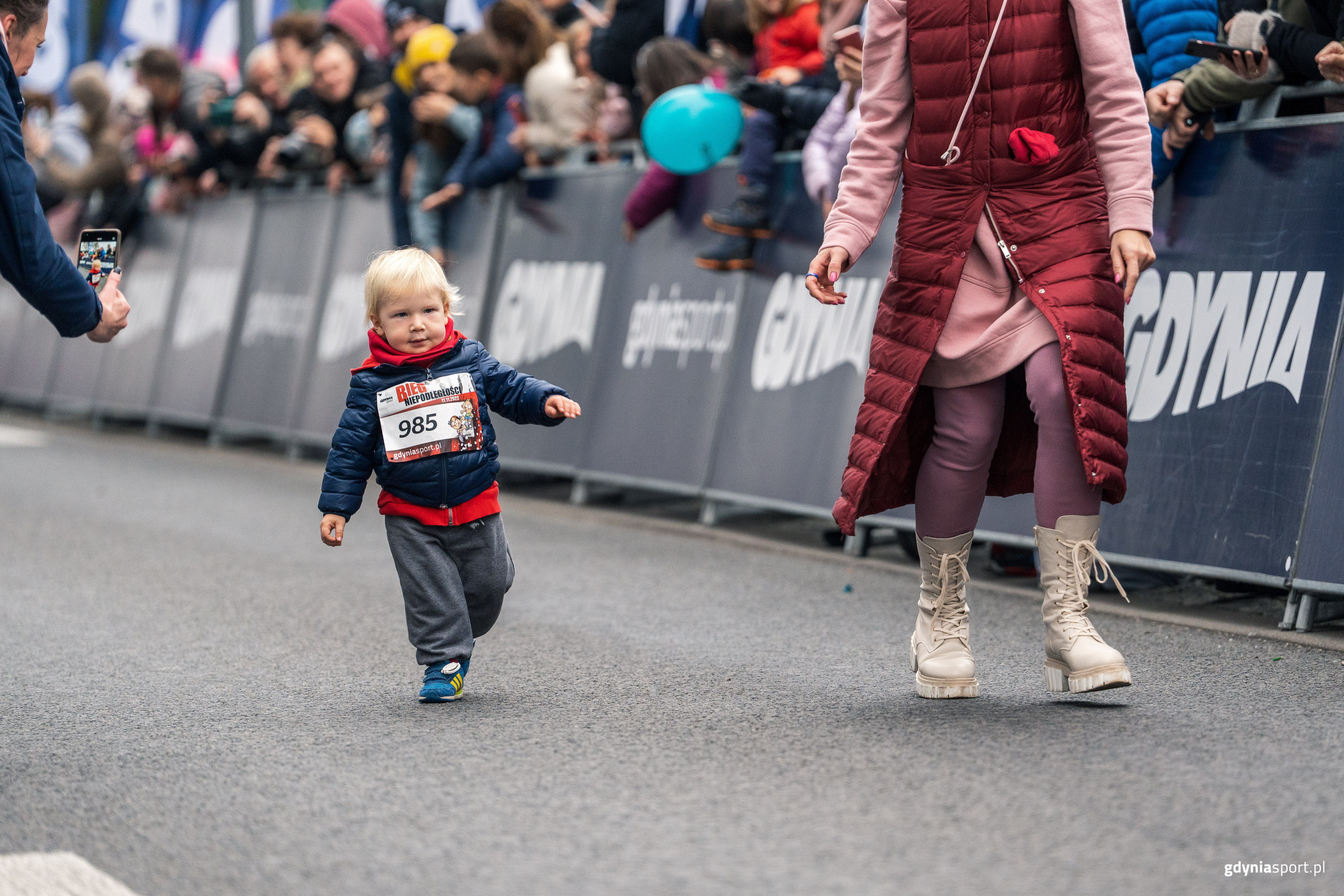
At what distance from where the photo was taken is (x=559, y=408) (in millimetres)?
4113

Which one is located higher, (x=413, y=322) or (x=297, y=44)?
(x=297, y=44)

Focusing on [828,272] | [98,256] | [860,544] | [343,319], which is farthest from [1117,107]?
[343,319]

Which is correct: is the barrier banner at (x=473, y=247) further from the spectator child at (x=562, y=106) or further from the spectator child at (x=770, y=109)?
the spectator child at (x=770, y=109)

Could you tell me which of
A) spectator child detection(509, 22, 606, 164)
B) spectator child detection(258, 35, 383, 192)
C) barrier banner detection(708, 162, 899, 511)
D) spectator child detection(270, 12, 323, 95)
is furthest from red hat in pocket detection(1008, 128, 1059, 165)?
spectator child detection(270, 12, 323, 95)

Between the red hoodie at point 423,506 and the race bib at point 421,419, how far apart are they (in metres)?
0.07

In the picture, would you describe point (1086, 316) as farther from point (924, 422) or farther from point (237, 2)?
point (237, 2)

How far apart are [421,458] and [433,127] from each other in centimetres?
608

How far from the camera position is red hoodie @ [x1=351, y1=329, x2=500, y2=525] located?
4.25 meters

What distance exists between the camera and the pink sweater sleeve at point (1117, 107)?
149 inches

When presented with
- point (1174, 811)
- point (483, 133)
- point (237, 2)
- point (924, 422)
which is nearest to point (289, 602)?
point (924, 422)

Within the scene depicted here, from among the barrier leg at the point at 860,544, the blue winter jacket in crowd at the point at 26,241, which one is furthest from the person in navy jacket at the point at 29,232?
the barrier leg at the point at 860,544

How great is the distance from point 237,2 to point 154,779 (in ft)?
52.3
